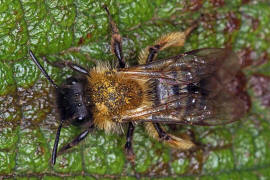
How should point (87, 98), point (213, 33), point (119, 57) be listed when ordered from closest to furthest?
point (87, 98), point (119, 57), point (213, 33)

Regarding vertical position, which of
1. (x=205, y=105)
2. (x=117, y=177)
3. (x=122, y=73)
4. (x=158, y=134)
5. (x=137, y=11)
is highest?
(x=137, y=11)

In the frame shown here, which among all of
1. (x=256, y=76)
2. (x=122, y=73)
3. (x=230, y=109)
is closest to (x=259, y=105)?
(x=256, y=76)

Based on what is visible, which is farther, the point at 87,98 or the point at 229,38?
the point at 229,38

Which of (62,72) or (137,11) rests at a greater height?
(137,11)

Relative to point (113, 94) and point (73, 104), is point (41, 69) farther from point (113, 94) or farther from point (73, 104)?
point (113, 94)

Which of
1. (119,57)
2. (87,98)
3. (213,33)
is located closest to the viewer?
(87,98)

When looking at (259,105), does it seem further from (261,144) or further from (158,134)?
(158,134)
